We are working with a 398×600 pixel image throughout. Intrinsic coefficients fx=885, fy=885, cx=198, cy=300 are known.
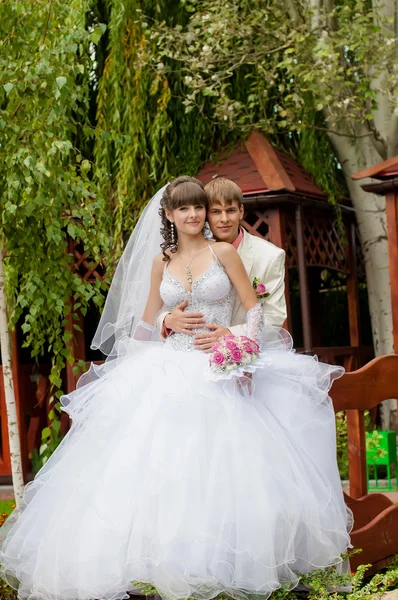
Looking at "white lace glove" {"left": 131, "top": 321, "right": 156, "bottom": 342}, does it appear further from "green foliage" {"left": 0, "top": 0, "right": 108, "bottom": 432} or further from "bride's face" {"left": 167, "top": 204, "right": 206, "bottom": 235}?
"green foliage" {"left": 0, "top": 0, "right": 108, "bottom": 432}

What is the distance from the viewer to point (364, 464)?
5.16m

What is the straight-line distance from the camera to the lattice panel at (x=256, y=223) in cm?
920

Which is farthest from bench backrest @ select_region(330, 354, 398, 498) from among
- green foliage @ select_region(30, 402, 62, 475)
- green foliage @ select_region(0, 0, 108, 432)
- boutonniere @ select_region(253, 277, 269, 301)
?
green foliage @ select_region(30, 402, 62, 475)

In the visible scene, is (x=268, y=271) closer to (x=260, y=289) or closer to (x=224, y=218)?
(x=260, y=289)

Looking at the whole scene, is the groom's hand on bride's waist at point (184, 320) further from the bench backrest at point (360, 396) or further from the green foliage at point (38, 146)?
the green foliage at point (38, 146)

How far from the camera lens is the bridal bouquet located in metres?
4.24

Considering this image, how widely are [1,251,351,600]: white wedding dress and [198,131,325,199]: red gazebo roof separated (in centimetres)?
460

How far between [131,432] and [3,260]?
2.23 meters

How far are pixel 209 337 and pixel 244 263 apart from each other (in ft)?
1.74

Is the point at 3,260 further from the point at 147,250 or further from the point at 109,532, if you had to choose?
the point at 109,532

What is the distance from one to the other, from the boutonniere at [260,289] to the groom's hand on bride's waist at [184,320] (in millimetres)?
357

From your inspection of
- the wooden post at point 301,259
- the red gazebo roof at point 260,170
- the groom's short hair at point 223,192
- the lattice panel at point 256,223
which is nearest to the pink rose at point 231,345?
the groom's short hair at point 223,192

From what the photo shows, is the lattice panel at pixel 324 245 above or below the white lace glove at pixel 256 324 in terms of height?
above

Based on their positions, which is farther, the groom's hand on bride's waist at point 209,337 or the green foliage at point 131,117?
the green foliage at point 131,117
